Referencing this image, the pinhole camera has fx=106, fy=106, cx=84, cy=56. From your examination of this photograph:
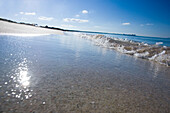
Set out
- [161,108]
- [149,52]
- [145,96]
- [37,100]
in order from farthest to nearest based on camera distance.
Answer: [149,52], [145,96], [161,108], [37,100]

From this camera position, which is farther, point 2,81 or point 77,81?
point 77,81

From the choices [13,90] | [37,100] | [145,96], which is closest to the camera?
[37,100]

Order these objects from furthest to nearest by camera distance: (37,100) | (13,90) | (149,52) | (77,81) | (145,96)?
(149,52)
(77,81)
(145,96)
(13,90)
(37,100)

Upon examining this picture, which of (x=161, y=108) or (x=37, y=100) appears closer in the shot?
(x=37, y=100)

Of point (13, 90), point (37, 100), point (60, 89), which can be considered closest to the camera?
point (37, 100)

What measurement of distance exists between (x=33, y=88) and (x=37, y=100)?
34 cm

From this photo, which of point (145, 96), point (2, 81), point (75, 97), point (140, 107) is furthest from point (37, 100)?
point (145, 96)

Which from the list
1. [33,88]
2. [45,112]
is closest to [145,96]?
[45,112]

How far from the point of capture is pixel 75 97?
175cm

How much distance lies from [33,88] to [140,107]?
1.81 metres

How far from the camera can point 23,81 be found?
1.96 m

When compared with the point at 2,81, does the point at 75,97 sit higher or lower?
lower

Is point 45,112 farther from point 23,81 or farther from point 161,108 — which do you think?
point 161,108

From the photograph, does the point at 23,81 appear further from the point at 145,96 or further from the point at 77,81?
the point at 145,96
